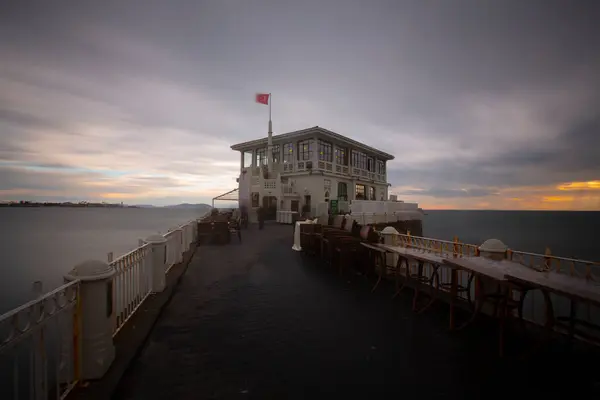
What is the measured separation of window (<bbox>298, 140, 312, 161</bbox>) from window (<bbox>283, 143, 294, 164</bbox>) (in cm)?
84

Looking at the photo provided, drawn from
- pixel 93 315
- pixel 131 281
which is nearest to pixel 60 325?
pixel 93 315

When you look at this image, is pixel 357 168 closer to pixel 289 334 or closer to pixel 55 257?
pixel 289 334

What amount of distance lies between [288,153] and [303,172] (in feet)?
Result: 12.8

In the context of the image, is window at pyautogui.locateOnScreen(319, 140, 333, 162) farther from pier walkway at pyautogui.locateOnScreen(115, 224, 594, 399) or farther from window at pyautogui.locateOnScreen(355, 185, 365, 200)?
pier walkway at pyautogui.locateOnScreen(115, 224, 594, 399)

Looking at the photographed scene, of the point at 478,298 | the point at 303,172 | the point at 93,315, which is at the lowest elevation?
the point at 478,298

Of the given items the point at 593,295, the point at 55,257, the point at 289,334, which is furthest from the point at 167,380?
the point at 55,257

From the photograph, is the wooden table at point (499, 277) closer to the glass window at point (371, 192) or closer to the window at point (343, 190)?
the window at point (343, 190)

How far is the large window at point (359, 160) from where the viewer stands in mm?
36125

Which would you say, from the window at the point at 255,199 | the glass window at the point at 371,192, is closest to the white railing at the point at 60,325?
the window at the point at 255,199

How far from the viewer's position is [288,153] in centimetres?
3244

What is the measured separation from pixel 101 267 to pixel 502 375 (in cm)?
488

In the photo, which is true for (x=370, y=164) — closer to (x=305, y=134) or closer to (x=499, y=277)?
(x=305, y=134)

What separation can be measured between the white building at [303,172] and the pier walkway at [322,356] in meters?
22.2

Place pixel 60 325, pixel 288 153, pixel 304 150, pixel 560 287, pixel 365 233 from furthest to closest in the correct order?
pixel 288 153, pixel 304 150, pixel 365 233, pixel 560 287, pixel 60 325
